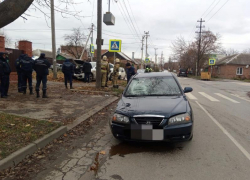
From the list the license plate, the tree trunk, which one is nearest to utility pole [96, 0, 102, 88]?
the tree trunk

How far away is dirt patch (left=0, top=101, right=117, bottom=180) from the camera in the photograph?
3.21 m

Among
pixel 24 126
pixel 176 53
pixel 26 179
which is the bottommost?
pixel 26 179

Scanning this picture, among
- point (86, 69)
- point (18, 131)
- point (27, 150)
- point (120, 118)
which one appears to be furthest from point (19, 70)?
point (120, 118)

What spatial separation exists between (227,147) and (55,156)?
3.38 meters

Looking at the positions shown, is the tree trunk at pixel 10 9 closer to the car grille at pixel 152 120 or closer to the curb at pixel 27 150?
the curb at pixel 27 150

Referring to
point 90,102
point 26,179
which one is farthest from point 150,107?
point 90,102

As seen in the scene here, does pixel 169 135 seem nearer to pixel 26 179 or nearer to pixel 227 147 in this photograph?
pixel 227 147

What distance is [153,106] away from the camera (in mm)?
4230

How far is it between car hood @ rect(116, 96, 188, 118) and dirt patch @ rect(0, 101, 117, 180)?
1302 millimetres

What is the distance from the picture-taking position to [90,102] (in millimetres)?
8719

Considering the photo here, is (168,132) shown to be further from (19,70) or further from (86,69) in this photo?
(86,69)

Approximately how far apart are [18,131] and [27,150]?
920mm

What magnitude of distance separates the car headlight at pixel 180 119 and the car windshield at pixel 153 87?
117 centimetres

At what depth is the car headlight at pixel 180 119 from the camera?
392 cm
